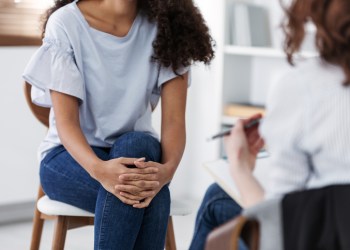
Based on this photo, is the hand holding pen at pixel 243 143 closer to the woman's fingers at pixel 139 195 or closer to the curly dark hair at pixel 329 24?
the curly dark hair at pixel 329 24

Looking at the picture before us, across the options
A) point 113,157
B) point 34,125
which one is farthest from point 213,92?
point 113,157

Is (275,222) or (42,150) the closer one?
(275,222)

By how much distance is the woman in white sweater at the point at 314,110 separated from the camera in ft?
3.50

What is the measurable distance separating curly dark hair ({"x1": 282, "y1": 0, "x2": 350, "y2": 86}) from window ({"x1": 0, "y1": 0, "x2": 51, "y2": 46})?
2.13 m

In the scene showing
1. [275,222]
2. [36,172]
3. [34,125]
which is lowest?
[36,172]

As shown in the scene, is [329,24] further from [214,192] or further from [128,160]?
[128,160]

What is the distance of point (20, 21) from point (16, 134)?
0.48m

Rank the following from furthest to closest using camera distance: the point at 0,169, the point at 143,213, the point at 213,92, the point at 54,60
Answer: the point at 213,92
the point at 0,169
the point at 54,60
the point at 143,213

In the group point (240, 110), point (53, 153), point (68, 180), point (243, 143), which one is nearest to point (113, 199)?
point (68, 180)

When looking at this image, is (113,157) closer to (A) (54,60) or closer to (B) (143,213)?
(B) (143,213)

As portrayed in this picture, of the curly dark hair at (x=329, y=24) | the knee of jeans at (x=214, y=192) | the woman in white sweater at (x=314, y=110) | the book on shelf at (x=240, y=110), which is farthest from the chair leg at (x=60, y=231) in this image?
the book on shelf at (x=240, y=110)

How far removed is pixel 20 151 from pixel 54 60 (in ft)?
4.17

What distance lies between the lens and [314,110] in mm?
1072

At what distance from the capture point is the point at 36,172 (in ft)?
10.8
